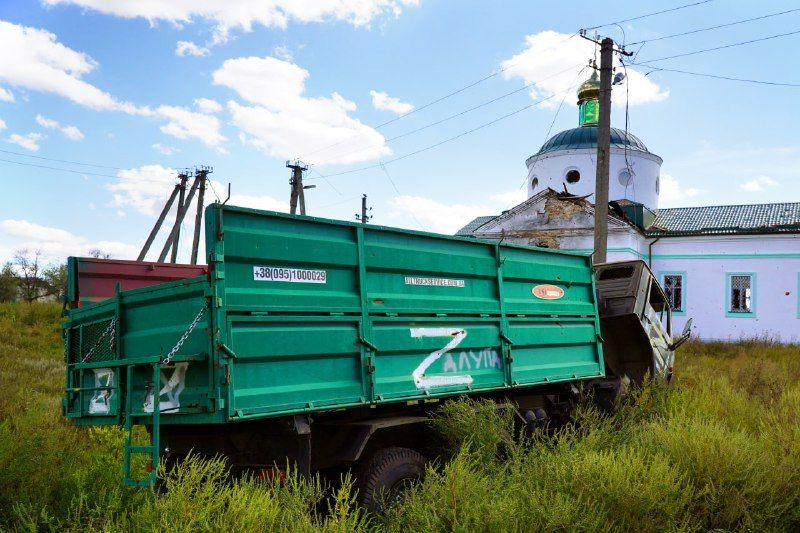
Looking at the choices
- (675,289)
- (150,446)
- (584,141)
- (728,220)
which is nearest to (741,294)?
(675,289)

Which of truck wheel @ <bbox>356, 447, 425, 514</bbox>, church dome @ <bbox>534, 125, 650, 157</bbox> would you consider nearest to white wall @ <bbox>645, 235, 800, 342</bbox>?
church dome @ <bbox>534, 125, 650, 157</bbox>

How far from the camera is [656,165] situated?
34219mm

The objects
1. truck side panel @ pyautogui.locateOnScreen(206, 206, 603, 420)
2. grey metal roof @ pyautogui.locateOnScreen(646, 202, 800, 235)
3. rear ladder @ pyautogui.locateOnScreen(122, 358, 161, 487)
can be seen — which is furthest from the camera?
grey metal roof @ pyautogui.locateOnScreen(646, 202, 800, 235)

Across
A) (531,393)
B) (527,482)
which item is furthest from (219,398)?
(531,393)

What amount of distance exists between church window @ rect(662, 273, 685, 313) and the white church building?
1.6 inches

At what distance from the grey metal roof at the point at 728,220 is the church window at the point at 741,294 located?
72.6 inches

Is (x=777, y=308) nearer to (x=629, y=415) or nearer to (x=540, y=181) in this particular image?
(x=540, y=181)

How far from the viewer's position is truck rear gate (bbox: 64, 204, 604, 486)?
16.4 ft

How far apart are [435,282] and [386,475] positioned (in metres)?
1.87

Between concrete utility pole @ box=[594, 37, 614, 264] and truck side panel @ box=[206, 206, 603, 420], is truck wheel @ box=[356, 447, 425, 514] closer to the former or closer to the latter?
truck side panel @ box=[206, 206, 603, 420]

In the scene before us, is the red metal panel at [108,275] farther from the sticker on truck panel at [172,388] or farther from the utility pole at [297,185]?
the utility pole at [297,185]

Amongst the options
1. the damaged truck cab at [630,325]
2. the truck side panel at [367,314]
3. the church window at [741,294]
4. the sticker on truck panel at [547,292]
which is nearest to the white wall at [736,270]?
the church window at [741,294]

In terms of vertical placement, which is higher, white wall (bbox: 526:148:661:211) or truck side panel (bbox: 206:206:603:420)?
white wall (bbox: 526:148:661:211)

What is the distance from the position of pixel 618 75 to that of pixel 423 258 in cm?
1199
